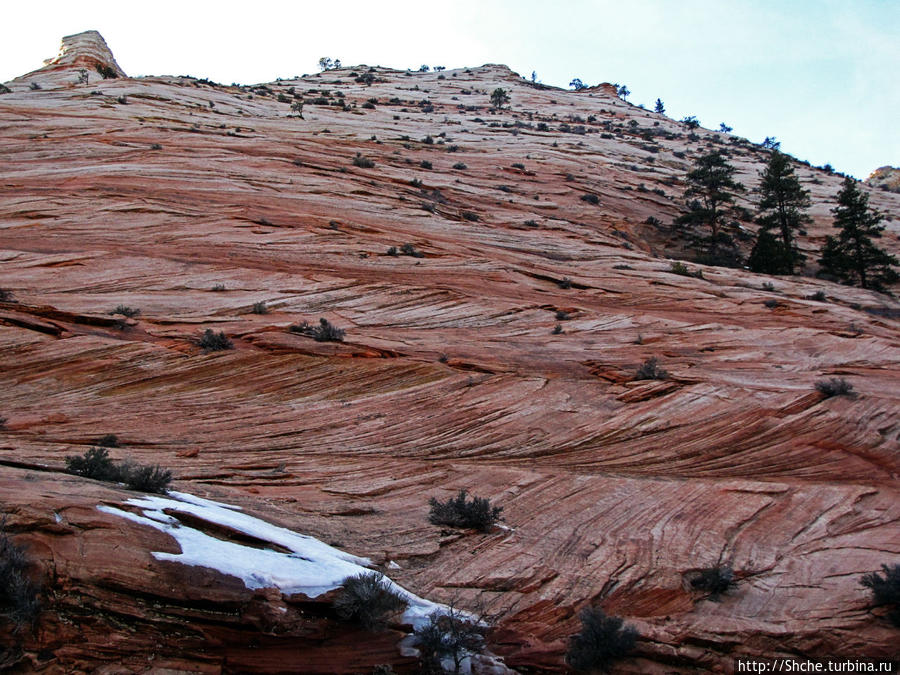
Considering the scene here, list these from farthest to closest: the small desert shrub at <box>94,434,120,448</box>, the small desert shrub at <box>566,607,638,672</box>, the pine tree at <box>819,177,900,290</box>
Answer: the pine tree at <box>819,177,900,290</box>
the small desert shrub at <box>94,434,120,448</box>
the small desert shrub at <box>566,607,638,672</box>

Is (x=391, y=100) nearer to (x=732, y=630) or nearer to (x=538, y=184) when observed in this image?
(x=538, y=184)

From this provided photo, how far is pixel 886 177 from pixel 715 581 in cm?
7729

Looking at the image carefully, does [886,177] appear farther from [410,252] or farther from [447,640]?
[447,640]

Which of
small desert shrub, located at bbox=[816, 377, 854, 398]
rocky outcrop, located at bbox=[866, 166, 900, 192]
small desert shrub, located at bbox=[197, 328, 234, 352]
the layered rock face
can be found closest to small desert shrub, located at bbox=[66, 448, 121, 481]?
the layered rock face

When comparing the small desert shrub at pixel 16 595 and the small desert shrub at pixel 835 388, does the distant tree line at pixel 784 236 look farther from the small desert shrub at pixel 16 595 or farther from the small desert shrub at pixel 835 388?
the small desert shrub at pixel 16 595

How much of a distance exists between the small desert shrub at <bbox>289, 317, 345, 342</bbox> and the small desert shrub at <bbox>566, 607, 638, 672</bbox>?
312 inches

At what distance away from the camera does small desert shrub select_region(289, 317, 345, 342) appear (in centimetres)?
1188

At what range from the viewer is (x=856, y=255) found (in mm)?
29031

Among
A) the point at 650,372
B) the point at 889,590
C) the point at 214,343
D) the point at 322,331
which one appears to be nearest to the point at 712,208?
the point at 650,372

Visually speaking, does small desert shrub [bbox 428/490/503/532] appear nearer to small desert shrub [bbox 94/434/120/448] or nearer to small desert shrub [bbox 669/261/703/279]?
small desert shrub [bbox 94/434/120/448]

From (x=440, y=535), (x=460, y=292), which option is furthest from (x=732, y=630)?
(x=460, y=292)

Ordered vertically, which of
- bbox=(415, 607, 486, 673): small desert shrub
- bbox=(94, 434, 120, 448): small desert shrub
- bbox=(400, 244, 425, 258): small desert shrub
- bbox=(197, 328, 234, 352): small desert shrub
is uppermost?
bbox=(400, 244, 425, 258): small desert shrub

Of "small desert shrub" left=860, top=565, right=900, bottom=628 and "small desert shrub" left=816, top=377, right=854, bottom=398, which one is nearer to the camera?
"small desert shrub" left=860, top=565, right=900, bottom=628

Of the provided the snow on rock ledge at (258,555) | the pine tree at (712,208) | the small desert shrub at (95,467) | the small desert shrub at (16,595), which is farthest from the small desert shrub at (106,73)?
the small desert shrub at (16,595)
